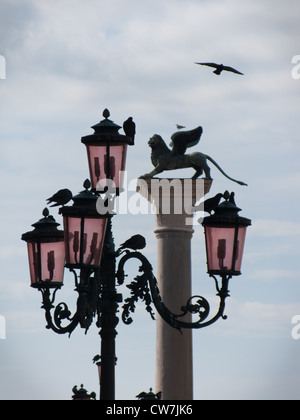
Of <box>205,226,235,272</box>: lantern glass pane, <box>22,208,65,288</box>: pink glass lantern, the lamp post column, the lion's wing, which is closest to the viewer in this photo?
the lamp post column

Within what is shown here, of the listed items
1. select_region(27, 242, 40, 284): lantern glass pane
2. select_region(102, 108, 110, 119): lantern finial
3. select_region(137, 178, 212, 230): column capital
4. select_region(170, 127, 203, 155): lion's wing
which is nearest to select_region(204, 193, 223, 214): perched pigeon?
select_region(102, 108, 110, 119): lantern finial

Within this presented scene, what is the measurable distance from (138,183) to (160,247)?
1.24 metres

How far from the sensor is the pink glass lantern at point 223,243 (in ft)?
44.5

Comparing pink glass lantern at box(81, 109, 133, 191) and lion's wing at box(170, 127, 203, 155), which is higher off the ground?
lion's wing at box(170, 127, 203, 155)

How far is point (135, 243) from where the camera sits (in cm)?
1319

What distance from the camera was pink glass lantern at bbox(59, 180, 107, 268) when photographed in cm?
1250

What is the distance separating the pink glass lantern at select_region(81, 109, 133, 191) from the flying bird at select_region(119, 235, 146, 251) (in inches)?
22.9

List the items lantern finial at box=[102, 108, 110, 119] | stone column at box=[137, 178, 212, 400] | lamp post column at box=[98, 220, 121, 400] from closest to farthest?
lamp post column at box=[98, 220, 121, 400] < lantern finial at box=[102, 108, 110, 119] < stone column at box=[137, 178, 212, 400]

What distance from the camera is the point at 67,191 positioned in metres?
13.0

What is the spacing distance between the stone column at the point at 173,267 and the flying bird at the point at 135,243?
30.7ft

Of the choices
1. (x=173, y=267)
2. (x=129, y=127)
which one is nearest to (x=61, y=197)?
(x=129, y=127)

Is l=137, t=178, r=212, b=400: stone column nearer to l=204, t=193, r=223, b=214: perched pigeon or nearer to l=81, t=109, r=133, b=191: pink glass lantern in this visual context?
l=204, t=193, r=223, b=214: perched pigeon

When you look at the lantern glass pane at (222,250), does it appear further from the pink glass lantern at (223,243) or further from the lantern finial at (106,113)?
the lantern finial at (106,113)

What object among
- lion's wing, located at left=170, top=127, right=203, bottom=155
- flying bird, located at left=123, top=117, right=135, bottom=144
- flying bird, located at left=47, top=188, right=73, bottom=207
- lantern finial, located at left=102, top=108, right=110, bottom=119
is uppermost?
lion's wing, located at left=170, top=127, right=203, bottom=155
